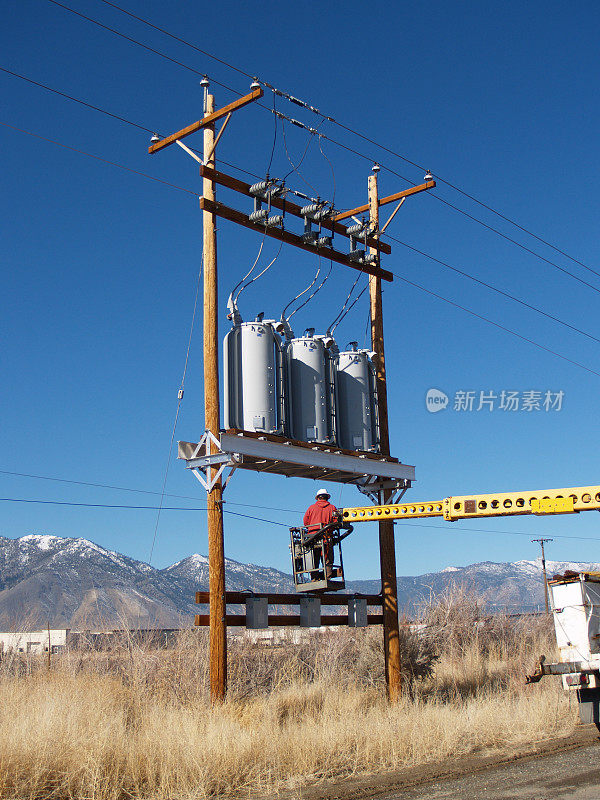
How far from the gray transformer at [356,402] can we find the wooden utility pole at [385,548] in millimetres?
457

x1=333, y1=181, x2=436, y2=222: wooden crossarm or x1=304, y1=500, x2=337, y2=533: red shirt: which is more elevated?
x1=333, y1=181, x2=436, y2=222: wooden crossarm

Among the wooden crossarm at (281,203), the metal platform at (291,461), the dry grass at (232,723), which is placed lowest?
the dry grass at (232,723)

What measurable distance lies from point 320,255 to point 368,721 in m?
9.26

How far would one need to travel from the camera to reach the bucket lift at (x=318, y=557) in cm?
1569

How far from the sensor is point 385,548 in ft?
59.9

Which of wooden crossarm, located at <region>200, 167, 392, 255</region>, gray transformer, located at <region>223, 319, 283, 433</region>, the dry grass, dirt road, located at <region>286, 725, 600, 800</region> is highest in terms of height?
wooden crossarm, located at <region>200, 167, 392, 255</region>

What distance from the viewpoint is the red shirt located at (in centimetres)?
1600

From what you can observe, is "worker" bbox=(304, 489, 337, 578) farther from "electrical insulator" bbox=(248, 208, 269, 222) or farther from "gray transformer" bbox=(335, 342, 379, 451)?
"electrical insulator" bbox=(248, 208, 269, 222)

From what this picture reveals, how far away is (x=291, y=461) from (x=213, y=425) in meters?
1.91

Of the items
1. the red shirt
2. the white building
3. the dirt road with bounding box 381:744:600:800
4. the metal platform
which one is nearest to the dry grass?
the white building

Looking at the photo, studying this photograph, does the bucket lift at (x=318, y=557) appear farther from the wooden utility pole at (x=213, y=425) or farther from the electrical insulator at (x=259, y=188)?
the electrical insulator at (x=259, y=188)

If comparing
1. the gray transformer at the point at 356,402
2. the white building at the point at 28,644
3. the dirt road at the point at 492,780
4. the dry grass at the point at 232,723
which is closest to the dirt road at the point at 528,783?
the dirt road at the point at 492,780

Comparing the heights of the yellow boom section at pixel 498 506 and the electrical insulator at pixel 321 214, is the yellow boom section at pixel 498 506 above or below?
below

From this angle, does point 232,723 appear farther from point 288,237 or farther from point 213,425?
point 288,237
